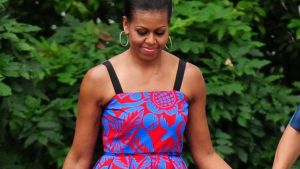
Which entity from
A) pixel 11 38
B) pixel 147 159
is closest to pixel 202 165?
pixel 147 159

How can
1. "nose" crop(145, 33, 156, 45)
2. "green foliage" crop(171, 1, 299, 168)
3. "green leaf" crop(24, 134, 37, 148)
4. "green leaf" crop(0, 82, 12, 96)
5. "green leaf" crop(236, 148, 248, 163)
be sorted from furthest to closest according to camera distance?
"green leaf" crop(236, 148, 248, 163), "green foliage" crop(171, 1, 299, 168), "green leaf" crop(24, 134, 37, 148), "green leaf" crop(0, 82, 12, 96), "nose" crop(145, 33, 156, 45)

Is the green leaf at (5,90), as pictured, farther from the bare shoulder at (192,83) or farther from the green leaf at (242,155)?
the green leaf at (242,155)

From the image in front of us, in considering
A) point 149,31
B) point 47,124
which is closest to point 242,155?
point 47,124

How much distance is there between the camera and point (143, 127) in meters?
5.04

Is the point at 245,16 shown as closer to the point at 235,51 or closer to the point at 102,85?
the point at 235,51

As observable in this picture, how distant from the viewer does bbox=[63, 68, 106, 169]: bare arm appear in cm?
514

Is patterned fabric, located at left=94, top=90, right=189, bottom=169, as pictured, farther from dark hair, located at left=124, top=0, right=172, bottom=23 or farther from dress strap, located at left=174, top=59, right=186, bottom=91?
dark hair, located at left=124, top=0, right=172, bottom=23

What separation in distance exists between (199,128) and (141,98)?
47cm

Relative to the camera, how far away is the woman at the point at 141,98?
501 cm

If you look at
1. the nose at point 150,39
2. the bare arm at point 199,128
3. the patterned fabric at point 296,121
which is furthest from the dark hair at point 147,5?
the patterned fabric at point 296,121

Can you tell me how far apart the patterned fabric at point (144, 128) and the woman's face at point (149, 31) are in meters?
0.24

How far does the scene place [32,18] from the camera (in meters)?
7.69

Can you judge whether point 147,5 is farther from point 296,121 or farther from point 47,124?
point 47,124

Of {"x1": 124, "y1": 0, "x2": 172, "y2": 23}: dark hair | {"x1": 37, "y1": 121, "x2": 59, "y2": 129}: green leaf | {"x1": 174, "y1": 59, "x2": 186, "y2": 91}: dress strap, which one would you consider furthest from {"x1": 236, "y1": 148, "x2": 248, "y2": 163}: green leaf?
{"x1": 124, "y1": 0, "x2": 172, "y2": 23}: dark hair
